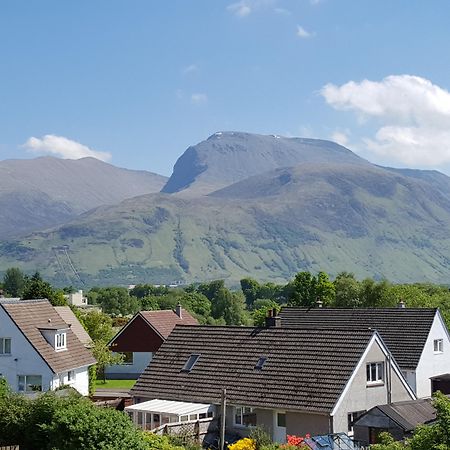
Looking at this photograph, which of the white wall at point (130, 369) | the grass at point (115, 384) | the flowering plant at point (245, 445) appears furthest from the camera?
the white wall at point (130, 369)

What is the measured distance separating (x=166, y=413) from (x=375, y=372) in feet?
35.4

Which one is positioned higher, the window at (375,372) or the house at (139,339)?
the house at (139,339)

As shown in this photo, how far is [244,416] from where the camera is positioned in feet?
133

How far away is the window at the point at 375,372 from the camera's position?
1614 inches

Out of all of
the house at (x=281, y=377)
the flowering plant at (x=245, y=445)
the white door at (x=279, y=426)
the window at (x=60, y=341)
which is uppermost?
the window at (x=60, y=341)

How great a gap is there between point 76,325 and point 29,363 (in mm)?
20925

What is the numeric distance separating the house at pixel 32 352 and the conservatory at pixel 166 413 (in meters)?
9.99

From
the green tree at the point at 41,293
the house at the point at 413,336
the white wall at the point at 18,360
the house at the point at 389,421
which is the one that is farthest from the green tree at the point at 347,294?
the house at the point at 389,421

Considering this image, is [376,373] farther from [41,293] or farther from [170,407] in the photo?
[41,293]

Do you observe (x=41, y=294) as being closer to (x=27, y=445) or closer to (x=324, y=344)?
(x=324, y=344)

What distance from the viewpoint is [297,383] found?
40094 mm

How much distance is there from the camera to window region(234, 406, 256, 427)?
→ 40.2m

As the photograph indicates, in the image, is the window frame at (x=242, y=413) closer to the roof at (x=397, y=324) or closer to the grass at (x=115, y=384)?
the roof at (x=397, y=324)

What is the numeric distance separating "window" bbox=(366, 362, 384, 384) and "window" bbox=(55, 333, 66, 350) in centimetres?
2150
